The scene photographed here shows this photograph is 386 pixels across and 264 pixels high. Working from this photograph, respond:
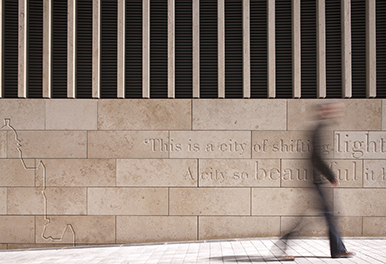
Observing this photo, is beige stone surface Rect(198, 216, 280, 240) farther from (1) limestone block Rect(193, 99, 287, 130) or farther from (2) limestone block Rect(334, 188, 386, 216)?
(1) limestone block Rect(193, 99, 287, 130)

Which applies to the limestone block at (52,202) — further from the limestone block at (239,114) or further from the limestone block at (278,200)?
the limestone block at (278,200)

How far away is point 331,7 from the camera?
7.24 meters

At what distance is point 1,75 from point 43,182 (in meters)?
2.63

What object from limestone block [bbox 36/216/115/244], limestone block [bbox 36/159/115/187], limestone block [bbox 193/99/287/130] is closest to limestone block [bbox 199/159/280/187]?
limestone block [bbox 193/99/287/130]

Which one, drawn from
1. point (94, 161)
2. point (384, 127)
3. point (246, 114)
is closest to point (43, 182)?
point (94, 161)

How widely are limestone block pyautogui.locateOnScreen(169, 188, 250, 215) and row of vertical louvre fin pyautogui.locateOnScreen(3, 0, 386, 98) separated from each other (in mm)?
2146

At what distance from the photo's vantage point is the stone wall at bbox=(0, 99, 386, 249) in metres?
6.81

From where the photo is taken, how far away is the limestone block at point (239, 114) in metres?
6.93

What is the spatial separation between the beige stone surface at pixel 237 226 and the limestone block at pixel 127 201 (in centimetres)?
95

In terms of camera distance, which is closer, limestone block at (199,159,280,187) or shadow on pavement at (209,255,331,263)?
shadow on pavement at (209,255,331,263)

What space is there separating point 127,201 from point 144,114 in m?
1.93

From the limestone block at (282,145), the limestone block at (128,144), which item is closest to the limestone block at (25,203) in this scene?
the limestone block at (128,144)

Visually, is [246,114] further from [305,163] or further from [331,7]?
[331,7]

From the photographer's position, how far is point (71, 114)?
7.00 m
